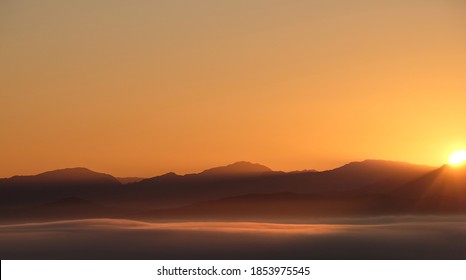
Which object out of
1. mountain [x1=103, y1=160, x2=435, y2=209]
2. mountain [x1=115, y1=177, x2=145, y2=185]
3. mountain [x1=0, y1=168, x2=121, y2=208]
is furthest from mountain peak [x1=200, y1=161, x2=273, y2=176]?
mountain [x1=0, y1=168, x2=121, y2=208]

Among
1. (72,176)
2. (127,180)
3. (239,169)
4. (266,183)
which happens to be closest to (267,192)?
(266,183)

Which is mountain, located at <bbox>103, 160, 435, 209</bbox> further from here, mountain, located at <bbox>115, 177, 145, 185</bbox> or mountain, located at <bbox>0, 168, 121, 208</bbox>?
mountain, located at <bbox>0, 168, 121, 208</bbox>

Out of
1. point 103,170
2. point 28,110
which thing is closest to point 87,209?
point 103,170

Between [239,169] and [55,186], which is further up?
[239,169]

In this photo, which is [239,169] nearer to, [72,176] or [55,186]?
[72,176]

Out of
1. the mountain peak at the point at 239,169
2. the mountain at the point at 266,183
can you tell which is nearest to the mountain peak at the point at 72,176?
the mountain at the point at 266,183

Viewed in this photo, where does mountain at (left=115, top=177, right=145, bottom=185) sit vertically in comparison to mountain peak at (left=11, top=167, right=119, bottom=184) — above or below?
below

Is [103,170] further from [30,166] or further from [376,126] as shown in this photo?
[376,126]
